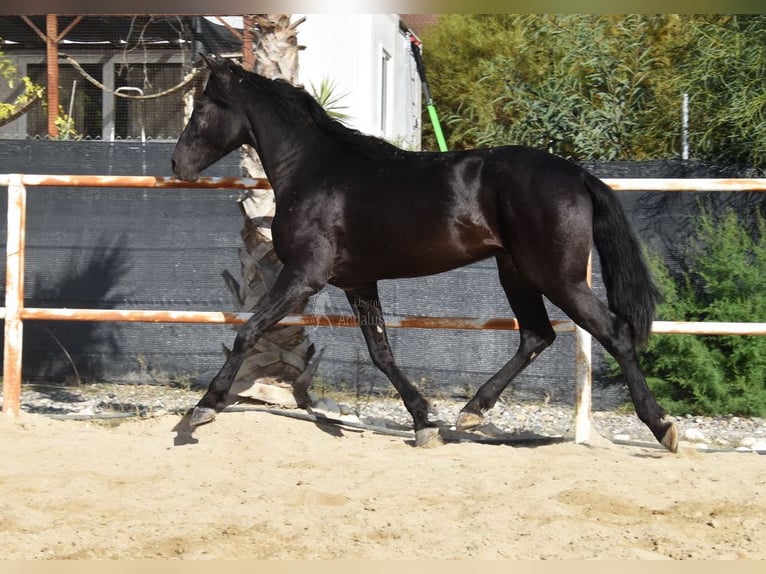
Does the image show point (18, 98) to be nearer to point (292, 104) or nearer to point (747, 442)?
point (292, 104)

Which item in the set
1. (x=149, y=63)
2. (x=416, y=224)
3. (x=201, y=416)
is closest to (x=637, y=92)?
(x=416, y=224)

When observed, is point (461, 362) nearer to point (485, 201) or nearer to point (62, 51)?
point (485, 201)

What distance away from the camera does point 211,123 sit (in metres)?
5.36

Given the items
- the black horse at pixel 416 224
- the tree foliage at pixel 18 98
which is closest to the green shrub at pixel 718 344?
the black horse at pixel 416 224

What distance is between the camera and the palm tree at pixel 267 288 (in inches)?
232

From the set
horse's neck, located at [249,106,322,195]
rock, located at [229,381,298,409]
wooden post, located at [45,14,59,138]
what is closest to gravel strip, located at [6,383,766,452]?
rock, located at [229,381,298,409]

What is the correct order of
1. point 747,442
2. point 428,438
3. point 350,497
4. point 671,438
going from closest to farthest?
point 350,497 → point 671,438 → point 428,438 → point 747,442

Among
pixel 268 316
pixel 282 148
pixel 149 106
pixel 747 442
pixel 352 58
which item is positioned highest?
pixel 352 58

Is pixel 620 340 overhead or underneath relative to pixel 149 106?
underneath

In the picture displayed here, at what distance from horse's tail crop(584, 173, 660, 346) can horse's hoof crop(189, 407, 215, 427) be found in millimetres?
2130

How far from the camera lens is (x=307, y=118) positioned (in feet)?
17.6

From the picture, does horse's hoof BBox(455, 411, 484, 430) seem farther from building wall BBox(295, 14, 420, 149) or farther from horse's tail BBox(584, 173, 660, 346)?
building wall BBox(295, 14, 420, 149)

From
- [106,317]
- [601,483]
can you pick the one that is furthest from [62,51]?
[601,483]

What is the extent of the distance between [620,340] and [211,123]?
100 inches
